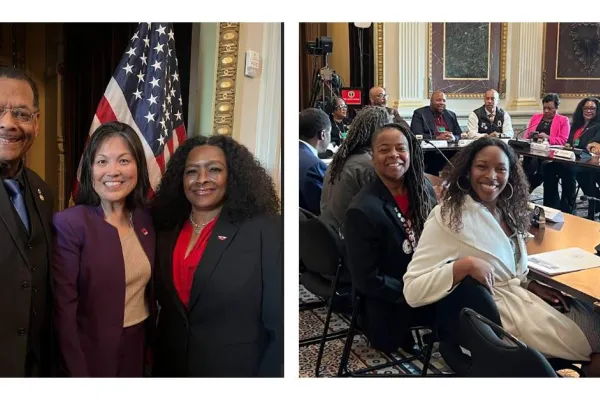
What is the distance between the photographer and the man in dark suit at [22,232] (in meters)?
1.90

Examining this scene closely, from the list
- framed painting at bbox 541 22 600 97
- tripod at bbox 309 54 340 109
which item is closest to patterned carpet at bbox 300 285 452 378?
tripod at bbox 309 54 340 109

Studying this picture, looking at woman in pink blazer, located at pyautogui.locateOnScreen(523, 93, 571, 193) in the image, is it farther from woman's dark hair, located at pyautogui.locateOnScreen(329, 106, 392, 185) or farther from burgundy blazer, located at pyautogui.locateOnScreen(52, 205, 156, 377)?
→ burgundy blazer, located at pyautogui.locateOnScreen(52, 205, 156, 377)

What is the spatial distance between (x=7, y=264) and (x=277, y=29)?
1.15m

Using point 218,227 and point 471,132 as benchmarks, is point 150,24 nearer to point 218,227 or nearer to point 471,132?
point 218,227

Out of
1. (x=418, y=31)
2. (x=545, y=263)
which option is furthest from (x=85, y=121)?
(x=545, y=263)

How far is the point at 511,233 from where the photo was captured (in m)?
1.99

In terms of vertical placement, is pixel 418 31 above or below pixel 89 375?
above

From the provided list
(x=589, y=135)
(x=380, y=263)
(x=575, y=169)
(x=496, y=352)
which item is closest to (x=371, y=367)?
(x=380, y=263)

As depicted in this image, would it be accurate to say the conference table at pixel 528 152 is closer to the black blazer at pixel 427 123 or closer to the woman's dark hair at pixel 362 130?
the black blazer at pixel 427 123

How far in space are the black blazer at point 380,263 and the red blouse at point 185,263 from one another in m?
0.49

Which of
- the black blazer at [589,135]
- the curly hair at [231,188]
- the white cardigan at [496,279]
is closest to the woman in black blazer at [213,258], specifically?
the curly hair at [231,188]

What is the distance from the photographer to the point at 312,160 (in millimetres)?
2150

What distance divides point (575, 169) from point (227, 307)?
125 cm
